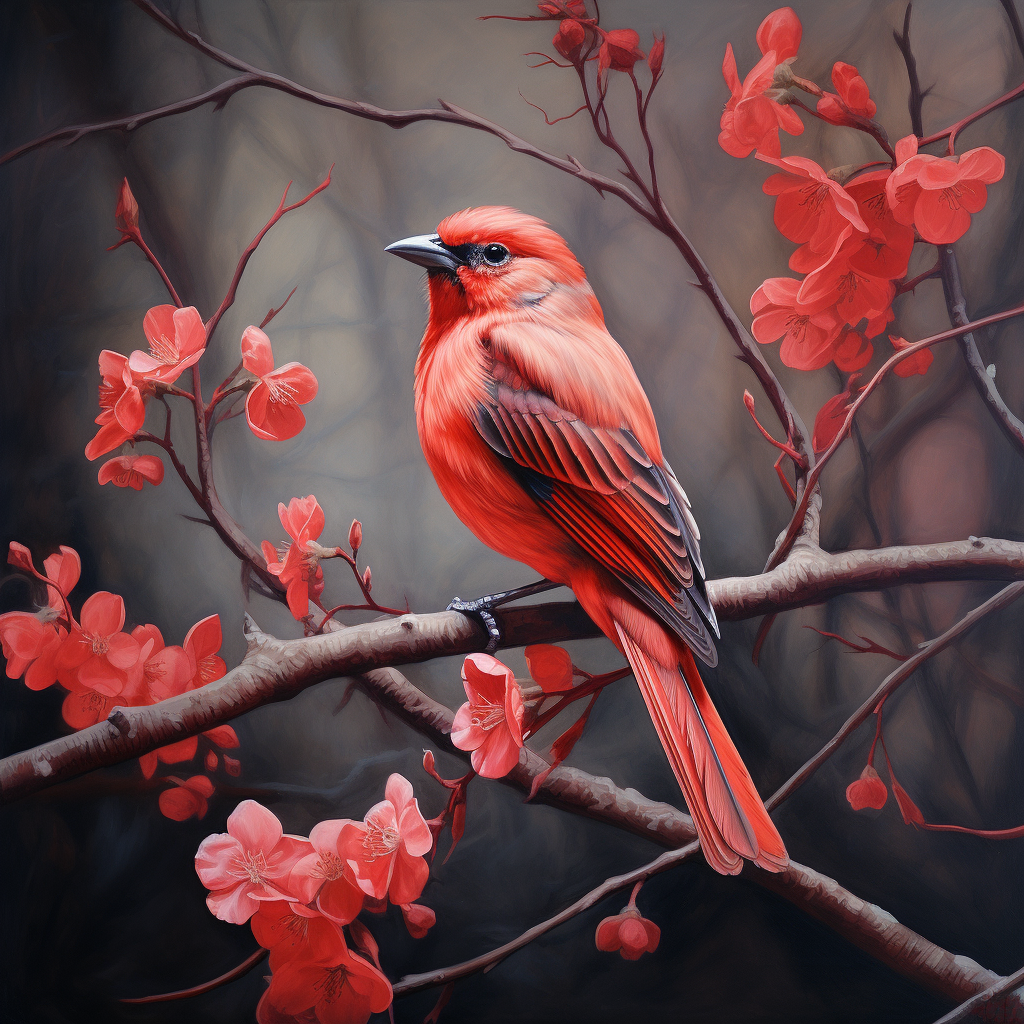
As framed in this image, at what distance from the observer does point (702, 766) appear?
3.38 ft

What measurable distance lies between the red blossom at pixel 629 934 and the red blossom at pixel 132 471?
103cm

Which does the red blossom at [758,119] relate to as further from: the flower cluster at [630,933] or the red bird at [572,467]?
the flower cluster at [630,933]

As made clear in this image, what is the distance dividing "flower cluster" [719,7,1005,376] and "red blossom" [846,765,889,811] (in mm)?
675

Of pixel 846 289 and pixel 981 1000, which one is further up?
pixel 846 289

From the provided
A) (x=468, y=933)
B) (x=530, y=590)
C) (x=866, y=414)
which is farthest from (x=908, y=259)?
(x=468, y=933)

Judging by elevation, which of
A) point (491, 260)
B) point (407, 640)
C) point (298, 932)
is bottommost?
point (298, 932)

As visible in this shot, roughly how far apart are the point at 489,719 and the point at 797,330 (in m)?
0.80

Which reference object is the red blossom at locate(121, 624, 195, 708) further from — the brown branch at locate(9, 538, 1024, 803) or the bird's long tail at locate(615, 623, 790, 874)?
the bird's long tail at locate(615, 623, 790, 874)

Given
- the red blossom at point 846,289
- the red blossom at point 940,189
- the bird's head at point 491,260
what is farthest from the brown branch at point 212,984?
the red blossom at point 940,189

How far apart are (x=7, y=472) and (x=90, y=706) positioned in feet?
1.39

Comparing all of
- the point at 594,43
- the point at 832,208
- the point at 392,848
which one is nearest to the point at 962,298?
the point at 832,208

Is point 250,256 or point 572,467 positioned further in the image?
point 250,256

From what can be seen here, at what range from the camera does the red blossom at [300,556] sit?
1.15 metres

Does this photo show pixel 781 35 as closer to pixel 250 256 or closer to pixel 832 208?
pixel 832 208
